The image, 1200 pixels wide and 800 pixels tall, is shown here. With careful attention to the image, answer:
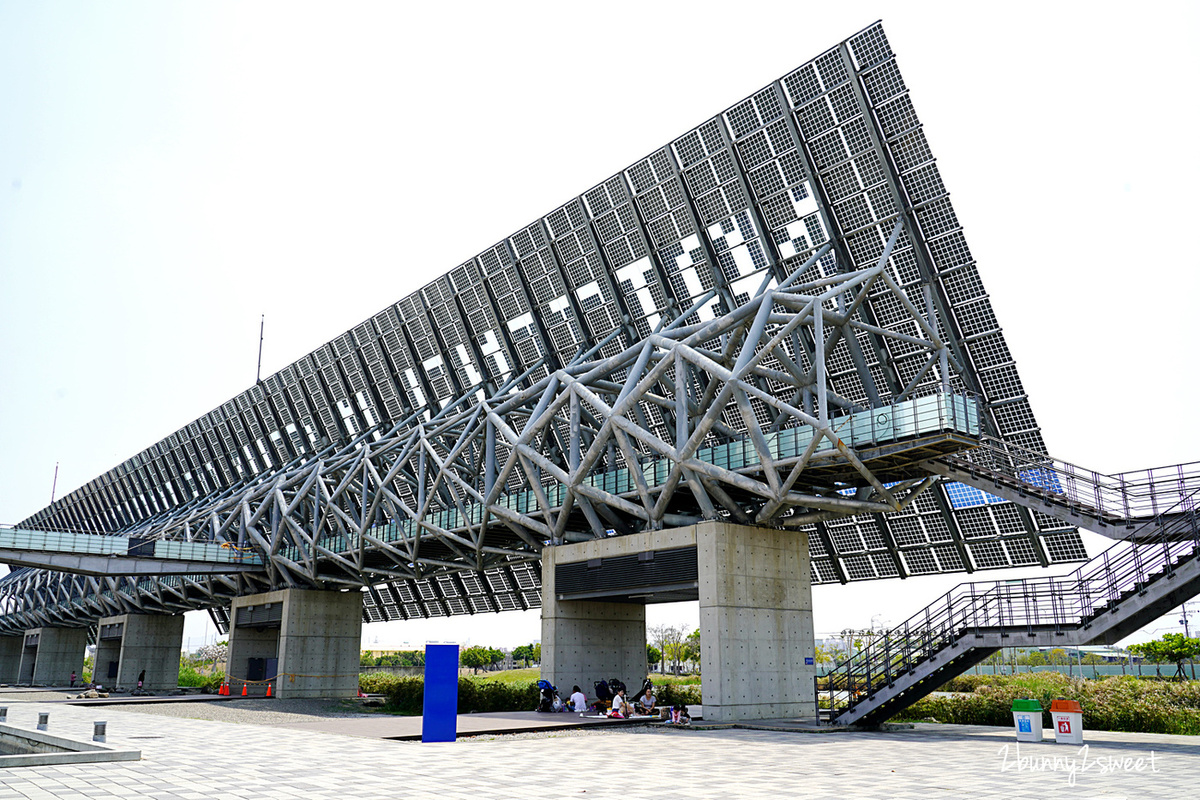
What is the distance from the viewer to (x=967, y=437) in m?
24.4

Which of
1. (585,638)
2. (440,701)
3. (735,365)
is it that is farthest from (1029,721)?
(585,638)

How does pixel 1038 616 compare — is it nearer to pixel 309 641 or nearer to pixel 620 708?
pixel 620 708

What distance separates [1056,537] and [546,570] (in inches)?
724

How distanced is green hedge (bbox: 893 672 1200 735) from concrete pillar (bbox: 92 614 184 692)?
2364 inches

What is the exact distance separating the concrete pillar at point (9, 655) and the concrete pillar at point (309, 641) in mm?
62670

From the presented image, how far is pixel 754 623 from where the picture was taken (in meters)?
28.6

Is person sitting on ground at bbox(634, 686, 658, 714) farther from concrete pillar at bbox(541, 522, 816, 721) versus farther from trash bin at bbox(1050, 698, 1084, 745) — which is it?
trash bin at bbox(1050, 698, 1084, 745)

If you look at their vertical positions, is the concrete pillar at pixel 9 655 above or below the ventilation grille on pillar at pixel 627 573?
below

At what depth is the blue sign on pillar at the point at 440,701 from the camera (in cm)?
2189

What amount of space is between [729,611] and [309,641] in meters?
32.7

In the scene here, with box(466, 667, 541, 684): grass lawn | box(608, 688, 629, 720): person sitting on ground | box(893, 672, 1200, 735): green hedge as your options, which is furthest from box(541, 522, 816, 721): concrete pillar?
box(466, 667, 541, 684): grass lawn

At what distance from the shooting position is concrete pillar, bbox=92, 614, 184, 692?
229ft

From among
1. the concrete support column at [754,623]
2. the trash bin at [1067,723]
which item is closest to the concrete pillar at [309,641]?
the concrete support column at [754,623]

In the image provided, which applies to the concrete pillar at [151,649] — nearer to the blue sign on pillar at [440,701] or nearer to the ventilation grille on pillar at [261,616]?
the ventilation grille on pillar at [261,616]
